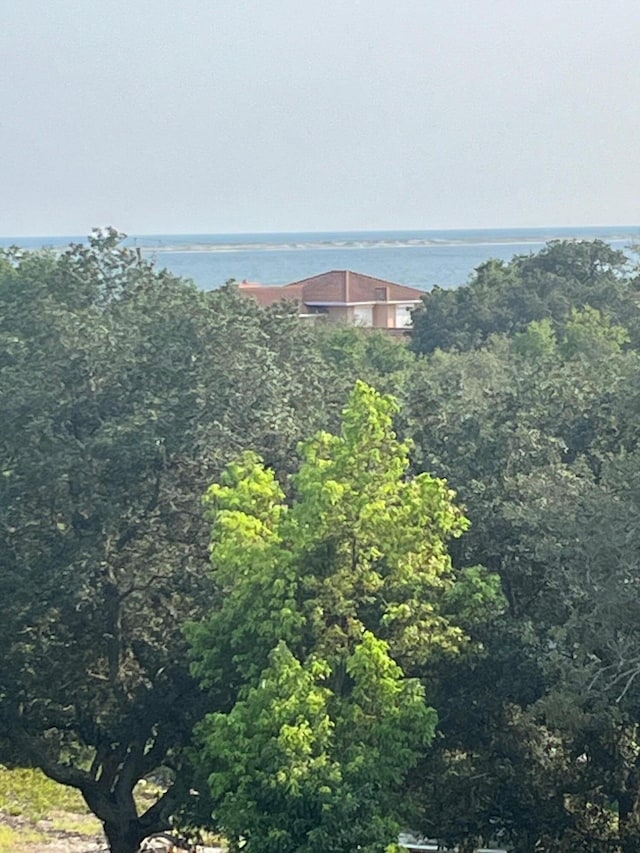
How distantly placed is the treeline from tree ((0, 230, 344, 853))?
3cm

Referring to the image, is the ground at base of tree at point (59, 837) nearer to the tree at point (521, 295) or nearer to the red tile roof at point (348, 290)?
the tree at point (521, 295)

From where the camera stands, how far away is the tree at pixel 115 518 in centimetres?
1578

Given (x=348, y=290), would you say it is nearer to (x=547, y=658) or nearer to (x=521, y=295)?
(x=521, y=295)

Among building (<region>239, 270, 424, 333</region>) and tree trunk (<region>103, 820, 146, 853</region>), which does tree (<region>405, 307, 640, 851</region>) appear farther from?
building (<region>239, 270, 424, 333</region>)

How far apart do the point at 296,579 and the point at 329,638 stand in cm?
61

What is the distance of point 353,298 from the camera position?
62.2 m

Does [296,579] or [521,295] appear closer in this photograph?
[296,579]

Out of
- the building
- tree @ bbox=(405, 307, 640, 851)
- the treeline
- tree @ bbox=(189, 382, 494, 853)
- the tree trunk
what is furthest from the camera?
the building

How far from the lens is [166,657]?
52.3 feet

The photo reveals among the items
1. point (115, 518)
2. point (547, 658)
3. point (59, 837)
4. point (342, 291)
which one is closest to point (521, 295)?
point (342, 291)

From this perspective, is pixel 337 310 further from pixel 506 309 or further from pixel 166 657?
pixel 166 657

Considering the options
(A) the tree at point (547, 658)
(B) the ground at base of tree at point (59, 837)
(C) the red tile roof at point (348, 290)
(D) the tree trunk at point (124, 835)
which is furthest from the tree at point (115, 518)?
(C) the red tile roof at point (348, 290)

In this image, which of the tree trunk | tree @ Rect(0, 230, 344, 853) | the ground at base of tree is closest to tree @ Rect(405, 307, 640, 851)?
tree @ Rect(0, 230, 344, 853)

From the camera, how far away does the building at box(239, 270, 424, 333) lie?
202 feet
